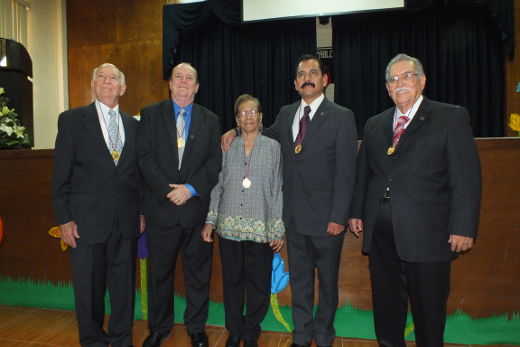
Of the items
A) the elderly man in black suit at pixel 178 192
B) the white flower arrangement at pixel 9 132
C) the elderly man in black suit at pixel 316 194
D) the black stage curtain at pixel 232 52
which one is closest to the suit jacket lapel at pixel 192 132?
the elderly man in black suit at pixel 178 192

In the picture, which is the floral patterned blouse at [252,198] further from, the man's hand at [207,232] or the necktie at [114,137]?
the necktie at [114,137]

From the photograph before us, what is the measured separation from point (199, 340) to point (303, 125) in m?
1.43

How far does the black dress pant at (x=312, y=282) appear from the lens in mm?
2033

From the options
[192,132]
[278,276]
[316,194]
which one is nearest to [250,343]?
[278,276]

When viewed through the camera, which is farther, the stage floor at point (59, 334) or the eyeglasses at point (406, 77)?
the stage floor at point (59, 334)

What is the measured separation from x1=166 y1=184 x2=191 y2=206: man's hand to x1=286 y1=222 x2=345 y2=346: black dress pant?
619 mm

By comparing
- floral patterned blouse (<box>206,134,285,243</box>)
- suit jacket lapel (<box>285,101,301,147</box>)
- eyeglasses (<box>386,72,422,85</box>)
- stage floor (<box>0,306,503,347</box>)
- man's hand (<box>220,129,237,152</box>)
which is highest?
eyeglasses (<box>386,72,422,85</box>)

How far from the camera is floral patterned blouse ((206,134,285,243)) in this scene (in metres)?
1.99

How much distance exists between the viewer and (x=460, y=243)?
1618 millimetres

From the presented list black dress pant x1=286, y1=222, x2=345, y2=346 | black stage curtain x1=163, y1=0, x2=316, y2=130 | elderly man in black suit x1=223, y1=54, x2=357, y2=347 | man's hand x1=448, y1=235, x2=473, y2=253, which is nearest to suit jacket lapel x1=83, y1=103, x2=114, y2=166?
elderly man in black suit x1=223, y1=54, x2=357, y2=347

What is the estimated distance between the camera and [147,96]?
6293mm

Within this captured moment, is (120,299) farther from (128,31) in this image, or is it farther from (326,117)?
(128,31)

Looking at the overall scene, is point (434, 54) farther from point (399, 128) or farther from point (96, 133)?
point (96, 133)

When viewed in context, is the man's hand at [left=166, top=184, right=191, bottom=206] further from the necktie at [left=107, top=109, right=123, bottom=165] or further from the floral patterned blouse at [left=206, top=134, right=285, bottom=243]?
the necktie at [left=107, top=109, right=123, bottom=165]
